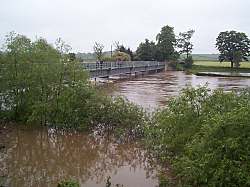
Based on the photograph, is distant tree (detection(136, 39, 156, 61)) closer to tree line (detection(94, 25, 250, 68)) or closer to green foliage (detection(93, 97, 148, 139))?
tree line (detection(94, 25, 250, 68))

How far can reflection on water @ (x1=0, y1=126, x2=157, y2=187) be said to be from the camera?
13.6m

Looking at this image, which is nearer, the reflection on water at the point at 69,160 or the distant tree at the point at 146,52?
the reflection on water at the point at 69,160

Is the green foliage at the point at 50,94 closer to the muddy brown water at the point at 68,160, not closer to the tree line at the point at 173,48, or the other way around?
the muddy brown water at the point at 68,160

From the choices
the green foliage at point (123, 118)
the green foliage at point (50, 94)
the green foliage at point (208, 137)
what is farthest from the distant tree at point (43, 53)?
the green foliage at point (208, 137)

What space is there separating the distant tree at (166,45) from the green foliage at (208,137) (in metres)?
87.4

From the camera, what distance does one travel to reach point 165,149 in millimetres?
14898

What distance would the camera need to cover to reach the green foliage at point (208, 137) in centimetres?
1006

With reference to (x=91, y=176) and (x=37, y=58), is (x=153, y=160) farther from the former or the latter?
(x=37, y=58)

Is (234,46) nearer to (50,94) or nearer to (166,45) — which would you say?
(166,45)

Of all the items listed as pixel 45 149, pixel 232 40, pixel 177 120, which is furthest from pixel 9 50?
pixel 232 40

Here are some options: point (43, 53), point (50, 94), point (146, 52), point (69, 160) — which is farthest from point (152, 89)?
point (146, 52)

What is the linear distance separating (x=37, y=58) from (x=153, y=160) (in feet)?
29.1

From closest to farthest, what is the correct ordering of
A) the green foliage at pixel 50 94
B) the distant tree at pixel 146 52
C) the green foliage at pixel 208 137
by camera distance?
the green foliage at pixel 208 137 < the green foliage at pixel 50 94 < the distant tree at pixel 146 52

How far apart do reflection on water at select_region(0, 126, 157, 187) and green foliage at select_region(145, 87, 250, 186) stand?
60.8 inches
